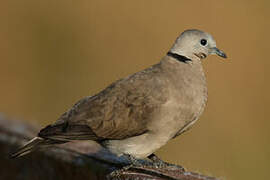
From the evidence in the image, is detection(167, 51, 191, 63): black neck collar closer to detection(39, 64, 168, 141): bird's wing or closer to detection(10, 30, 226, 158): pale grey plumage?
detection(10, 30, 226, 158): pale grey plumage

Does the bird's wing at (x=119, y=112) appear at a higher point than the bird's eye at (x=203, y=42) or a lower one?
lower

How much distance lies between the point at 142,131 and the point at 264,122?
6.08 ft

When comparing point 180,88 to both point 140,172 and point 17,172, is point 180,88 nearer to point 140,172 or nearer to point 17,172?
point 140,172

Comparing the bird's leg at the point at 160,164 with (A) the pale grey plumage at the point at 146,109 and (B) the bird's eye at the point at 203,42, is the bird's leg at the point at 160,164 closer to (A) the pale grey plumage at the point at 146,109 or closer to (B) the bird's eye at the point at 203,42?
(A) the pale grey plumage at the point at 146,109

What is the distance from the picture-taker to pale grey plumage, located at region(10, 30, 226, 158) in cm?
429

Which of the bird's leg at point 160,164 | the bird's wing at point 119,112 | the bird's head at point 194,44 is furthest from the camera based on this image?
the bird's head at point 194,44

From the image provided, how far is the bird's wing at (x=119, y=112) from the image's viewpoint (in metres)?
4.36

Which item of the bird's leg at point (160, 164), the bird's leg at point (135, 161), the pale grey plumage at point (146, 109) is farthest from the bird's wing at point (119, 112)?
the bird's leg at point (160, 164)

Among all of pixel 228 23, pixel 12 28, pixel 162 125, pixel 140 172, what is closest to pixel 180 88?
pixel 162 125

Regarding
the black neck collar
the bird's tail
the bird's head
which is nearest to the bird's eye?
the bird's head

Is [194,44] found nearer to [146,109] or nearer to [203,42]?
[203,42]

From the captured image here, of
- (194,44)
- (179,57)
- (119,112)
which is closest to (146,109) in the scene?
(119,112)

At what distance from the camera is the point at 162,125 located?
4.27m

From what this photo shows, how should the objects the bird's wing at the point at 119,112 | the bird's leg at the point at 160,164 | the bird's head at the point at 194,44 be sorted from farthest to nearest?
A: the bird's head at the point at 194,44, the bird's wing at the point at 119,112, the bird's leg at the point at 160,164
